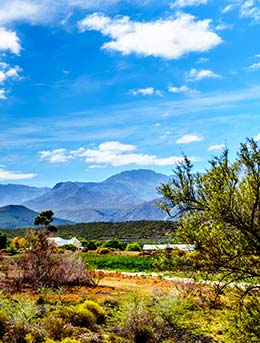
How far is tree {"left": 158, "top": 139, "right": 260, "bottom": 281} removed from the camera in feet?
27.7

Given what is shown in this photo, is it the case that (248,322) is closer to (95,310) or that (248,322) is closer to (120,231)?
(95,310)

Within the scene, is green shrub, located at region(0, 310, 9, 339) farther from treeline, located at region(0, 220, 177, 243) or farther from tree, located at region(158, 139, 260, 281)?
treeline, located at region(0, 220, 177, 243)

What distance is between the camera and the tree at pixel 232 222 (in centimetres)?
845

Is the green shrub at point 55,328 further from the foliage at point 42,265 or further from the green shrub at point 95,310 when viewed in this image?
the foliage at point 42,265

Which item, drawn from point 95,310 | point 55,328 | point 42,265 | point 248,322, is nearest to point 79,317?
point 95,310

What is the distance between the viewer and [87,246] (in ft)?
201

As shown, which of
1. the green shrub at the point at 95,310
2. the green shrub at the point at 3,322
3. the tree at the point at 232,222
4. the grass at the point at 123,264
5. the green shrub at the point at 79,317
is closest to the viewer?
the tree at the point at 232,222

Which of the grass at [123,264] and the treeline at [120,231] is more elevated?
the treeline at [120,231]

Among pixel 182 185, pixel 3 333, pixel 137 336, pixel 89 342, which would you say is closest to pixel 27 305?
pixel 3 333

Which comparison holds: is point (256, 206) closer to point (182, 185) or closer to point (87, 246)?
point (182, 185)

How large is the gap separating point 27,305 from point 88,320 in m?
1.89

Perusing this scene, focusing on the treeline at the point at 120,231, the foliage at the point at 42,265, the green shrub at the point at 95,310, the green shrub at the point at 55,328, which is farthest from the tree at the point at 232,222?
the treeline at the point at 120,231

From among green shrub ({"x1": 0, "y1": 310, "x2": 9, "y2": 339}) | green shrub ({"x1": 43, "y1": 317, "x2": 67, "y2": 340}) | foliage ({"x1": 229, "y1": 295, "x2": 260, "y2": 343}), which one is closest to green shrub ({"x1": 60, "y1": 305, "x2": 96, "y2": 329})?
green shrub ({"x1": 43, "y1": 317, "x2": 67, "y2": 340})

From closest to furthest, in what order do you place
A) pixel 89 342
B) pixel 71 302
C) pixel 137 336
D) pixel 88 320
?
1. pixel 89 342
2. pixel 137 336
3. pixel 88 320
4. pixel 71 302
